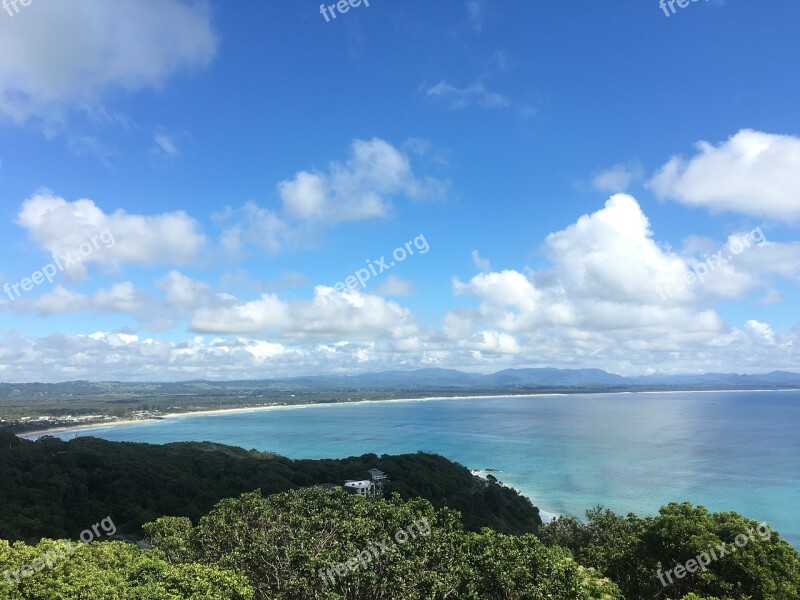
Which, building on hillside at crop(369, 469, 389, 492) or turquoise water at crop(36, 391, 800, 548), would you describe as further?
turquoise water at crop(36, 391, 800, 548)

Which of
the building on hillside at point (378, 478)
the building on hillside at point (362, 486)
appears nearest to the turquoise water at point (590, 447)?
the building on hillside at point (378, 478)

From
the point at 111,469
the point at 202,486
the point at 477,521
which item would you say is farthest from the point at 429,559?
the point at 111,469

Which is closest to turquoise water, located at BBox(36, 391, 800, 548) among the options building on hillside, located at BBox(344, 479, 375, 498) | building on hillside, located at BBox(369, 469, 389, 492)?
building on hillside, located at BBox(369, 469, 389, 492)

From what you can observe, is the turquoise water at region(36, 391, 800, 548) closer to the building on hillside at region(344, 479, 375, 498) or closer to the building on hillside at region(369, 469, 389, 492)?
the building on hillside at region(369, 469, 389, 492)

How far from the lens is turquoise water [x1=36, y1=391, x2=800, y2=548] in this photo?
66.4 metres

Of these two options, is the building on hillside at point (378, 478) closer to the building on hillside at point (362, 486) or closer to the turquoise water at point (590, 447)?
the building on hillside at point (362, 486)

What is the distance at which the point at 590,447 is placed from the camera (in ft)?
363

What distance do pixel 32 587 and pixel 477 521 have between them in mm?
42279

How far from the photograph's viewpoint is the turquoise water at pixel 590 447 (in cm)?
6644

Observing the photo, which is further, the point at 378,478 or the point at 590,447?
the point at 590,447

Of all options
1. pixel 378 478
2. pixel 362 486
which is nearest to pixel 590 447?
pixel 378 478

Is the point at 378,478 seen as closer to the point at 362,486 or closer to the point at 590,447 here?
the point at 362,486

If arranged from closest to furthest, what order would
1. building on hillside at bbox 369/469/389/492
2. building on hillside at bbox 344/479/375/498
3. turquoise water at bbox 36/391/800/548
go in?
building on hillside at bbox 344/479/375/498 → building on hillside at bbox 369/469/389/492 → turquoise water at bbox 36/391/800/548

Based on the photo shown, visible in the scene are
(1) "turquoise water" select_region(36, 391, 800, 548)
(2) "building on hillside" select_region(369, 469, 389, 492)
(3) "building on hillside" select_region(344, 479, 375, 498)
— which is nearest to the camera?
(3) "building on hillside" select_region(344, 479, 375, 498)
